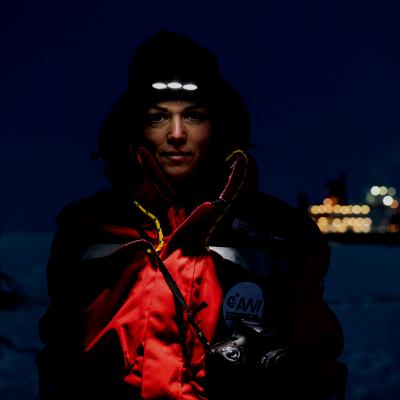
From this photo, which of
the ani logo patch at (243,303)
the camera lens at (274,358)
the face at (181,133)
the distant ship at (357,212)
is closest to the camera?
the camera lens at (274,358)

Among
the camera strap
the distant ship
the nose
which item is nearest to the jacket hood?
the nose

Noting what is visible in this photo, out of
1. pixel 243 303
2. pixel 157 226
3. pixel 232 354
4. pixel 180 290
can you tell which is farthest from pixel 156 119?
pixel 232 354

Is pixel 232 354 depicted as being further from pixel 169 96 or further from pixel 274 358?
pixel 169 96

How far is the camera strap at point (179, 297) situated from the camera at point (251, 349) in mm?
50

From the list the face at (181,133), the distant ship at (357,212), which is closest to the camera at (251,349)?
the face at (181,133)

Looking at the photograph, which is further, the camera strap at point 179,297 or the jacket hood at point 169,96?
the jacket hood at point 169,96

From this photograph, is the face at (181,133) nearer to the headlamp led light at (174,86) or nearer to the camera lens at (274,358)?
the headlamp led light at (174,86)

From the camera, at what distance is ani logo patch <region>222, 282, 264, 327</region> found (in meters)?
2.44

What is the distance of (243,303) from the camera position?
2469mm

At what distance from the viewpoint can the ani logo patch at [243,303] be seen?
244 cm

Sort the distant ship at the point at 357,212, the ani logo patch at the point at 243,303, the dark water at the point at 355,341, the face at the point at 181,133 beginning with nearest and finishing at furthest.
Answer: the ani logo patch at the point at 243,303
the face at the point at 181,133
the dark water at the point at 355,341
the distant ship at the point at 357,212

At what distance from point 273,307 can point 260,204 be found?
1.60 ft

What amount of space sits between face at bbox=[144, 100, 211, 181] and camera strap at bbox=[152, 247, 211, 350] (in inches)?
17.9

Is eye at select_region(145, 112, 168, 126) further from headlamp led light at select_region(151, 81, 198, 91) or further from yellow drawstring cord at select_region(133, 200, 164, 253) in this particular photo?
yellow drawstring cord at select_region(133, 200, 164, 253)
